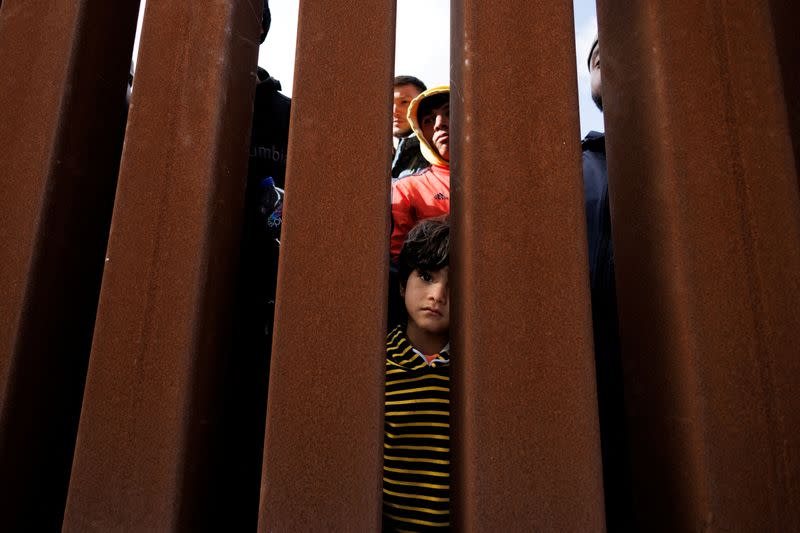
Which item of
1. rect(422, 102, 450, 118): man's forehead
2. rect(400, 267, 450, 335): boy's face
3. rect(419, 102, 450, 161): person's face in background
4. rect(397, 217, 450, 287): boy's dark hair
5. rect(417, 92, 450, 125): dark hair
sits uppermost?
rect(417, 92, 450, 125): dark hair

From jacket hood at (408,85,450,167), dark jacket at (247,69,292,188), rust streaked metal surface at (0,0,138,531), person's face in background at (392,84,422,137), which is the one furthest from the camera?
person's face in background at (392,84,422,137)

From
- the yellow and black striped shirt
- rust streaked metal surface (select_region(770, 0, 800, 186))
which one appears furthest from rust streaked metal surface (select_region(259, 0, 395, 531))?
rust streaked metal surface (select_region(770, 0, 800, 186))

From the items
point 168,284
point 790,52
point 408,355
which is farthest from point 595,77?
point 168,284

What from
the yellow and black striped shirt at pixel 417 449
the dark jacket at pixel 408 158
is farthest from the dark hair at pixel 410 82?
the yellow and black striped shirt at pixel 417 449

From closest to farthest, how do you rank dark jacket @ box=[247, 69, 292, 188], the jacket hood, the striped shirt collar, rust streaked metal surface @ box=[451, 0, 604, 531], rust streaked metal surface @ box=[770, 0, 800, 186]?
rust streaked metal surface @ box=[451, 0, 604, 531]
rust streaked metal surface @ box=[770, 0, 800, 186]
the striped shirt collar
dark jacket @ box=[247, 69, 292, 188]
the jacket hood

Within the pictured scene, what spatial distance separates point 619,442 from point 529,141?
0.73 m

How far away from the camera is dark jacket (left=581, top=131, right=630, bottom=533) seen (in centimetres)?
129

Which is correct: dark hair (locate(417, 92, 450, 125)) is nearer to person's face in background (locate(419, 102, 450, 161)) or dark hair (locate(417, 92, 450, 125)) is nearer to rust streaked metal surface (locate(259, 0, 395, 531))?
person's face in background (locate(419, 102, 450, 161))

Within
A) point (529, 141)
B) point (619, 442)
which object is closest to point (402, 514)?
point (619, 442)

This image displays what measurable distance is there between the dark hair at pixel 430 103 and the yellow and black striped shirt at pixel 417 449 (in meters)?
1.16

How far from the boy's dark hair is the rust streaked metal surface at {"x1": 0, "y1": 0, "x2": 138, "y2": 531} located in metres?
0.73

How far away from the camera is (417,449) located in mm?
1281

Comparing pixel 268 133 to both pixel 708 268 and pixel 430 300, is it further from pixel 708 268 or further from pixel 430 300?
pixel 708 268

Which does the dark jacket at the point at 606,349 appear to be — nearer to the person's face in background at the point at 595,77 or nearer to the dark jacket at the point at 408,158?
the person's face in background at the point at 595,77
